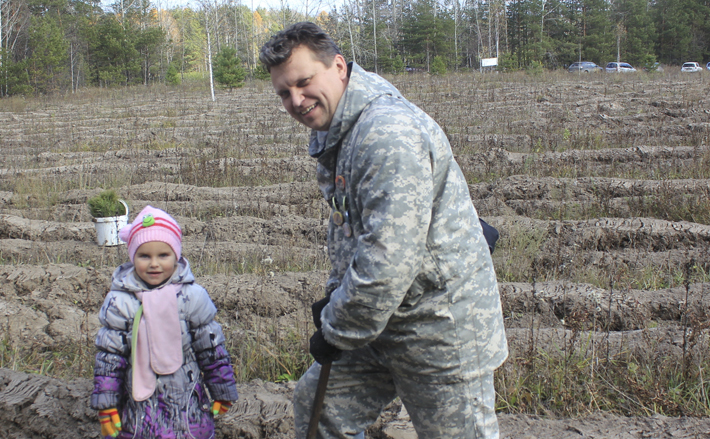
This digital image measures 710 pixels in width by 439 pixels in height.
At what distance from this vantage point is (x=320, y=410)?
6.79 ft

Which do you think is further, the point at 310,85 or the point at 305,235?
the point at 305,235

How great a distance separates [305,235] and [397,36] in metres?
45.8

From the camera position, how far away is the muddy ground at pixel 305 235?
314 centimetres

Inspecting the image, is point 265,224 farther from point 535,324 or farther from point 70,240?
point 535,324

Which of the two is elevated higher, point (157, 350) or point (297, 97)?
point (297, 97)

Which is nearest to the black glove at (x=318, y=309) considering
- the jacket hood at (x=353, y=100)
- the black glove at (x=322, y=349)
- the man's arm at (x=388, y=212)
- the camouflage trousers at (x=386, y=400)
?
the black glove at (x=322, y=349)

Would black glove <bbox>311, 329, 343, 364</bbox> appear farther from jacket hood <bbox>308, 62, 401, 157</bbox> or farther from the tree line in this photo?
the tree line

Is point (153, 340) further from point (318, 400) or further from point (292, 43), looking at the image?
point (292, 43)

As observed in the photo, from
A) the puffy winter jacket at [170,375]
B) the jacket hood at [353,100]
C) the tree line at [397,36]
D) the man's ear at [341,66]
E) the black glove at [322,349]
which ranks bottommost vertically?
the puffy winter jacket at [170,375]

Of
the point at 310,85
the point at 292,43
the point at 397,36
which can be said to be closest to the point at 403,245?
the point at 310,85

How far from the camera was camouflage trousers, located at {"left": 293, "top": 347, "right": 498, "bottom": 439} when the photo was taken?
1871 millimetres

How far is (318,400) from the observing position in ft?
6.73

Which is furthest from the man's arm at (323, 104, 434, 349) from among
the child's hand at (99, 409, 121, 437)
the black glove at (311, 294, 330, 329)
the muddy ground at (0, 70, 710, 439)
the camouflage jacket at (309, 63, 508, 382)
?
the muddy ground at (0, 70, 710, 439)

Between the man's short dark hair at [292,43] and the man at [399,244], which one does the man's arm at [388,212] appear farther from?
the man's short dark hair at [292,43]
